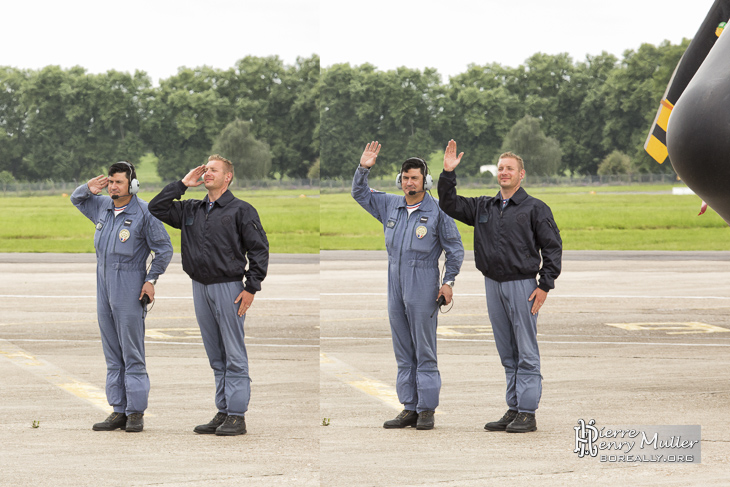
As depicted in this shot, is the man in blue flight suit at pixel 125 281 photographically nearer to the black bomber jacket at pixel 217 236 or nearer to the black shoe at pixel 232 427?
the black bomber jacket at pixel 217 236

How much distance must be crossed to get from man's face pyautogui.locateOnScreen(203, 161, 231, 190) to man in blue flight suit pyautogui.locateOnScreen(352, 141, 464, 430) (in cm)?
115

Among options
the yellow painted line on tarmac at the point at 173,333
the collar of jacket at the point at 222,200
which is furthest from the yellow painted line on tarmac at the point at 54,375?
the collar of jacket at the point at 222,200

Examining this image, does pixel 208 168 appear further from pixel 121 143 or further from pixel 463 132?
pixel 463 132

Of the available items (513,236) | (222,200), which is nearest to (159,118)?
(222,200)

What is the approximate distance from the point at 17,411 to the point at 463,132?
295ft

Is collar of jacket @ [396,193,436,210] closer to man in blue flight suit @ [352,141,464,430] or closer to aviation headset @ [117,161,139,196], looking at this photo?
man in blue flight suit @ [352,141,464,430]

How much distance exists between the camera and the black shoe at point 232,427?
7.69 meters

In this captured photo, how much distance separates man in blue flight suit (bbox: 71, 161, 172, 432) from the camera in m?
7.76

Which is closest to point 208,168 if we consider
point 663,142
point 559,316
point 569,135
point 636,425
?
point 636,425

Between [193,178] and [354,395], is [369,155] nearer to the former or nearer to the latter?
[193,178]

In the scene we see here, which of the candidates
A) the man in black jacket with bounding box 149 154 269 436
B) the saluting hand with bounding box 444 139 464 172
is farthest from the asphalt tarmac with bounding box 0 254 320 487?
the saluting hand with bounding box 444 139 464 172

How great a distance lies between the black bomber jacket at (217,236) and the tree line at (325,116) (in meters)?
72.5

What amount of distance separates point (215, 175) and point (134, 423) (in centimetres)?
220

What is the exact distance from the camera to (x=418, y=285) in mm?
7691
